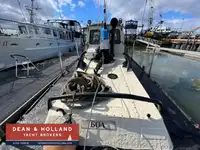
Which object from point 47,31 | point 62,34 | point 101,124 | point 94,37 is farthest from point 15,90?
point 62,34

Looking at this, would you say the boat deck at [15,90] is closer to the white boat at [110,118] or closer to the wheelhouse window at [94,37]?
the white boat at [110,118]

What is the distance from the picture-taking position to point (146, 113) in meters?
1.80

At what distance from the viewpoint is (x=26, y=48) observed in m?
7.60

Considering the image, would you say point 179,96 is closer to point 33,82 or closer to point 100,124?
point 100,124

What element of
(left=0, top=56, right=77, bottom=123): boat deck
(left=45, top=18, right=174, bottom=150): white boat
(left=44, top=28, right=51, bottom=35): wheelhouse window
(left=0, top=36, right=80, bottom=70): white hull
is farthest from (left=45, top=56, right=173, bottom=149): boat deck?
(left=44, top=28, right=51, bottom=35): wheelhouse window

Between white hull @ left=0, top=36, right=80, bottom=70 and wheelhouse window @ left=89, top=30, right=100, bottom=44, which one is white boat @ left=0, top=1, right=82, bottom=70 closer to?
white hull @ left=0, top=36, right=80, bottom=70

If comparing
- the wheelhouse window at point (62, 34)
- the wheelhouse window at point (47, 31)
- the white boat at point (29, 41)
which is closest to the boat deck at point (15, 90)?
the white boat at point (29, 41)

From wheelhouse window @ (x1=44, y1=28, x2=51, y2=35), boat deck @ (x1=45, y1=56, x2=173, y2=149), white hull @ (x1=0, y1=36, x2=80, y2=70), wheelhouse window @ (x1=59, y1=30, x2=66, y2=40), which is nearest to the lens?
boat deck @ (x1=45, y1=56, x2=173, y2=149)

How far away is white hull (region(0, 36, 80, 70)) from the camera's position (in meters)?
6.18

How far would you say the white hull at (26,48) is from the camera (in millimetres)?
6183

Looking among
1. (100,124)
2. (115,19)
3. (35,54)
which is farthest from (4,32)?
(100,124)

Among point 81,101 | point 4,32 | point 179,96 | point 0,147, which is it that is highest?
point 4,32

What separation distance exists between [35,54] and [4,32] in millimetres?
2200

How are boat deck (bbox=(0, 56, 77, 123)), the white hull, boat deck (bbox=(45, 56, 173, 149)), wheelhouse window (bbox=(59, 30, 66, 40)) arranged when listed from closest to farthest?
boat deck (bbox=(45, 56, 173, 149)), boat deck (bbox=(0, 56, 77, 123)), the white hull, wheelhouse window (bbox=(59, 30, 66, 40))
